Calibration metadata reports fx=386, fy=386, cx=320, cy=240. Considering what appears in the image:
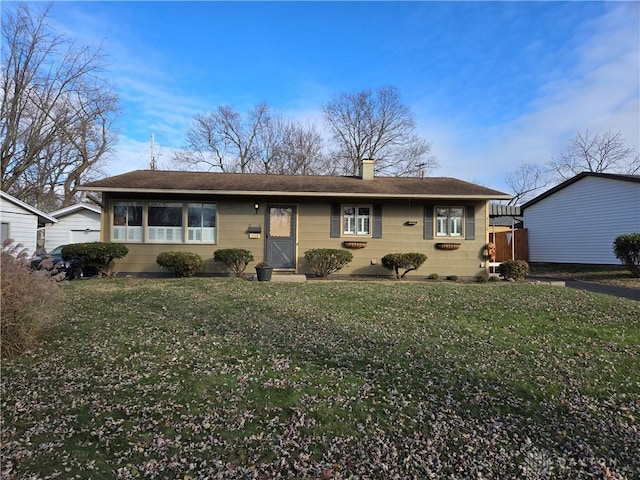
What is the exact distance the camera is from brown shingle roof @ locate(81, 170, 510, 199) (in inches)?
442

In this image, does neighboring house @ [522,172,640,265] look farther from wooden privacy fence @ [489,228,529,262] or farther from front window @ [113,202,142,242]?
front window @ [113,202,142,242]

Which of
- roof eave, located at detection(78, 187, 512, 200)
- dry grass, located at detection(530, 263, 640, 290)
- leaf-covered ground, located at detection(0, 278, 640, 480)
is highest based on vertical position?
roof eave, located at detection(78, 187, 512, 200)

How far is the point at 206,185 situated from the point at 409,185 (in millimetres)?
6460

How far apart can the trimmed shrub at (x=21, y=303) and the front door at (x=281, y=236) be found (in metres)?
7.32

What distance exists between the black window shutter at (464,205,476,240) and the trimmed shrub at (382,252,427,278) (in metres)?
1.74

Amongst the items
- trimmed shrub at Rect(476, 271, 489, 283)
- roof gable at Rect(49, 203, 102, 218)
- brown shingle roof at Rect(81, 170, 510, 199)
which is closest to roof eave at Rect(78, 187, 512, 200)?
brown shingle roof at Rect(81, 170, 510, 199)

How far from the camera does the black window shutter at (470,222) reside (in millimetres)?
12039

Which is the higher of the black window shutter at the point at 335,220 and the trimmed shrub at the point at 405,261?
the black window shutter at the point at 335,220

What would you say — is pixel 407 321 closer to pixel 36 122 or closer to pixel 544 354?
pixel 544 354

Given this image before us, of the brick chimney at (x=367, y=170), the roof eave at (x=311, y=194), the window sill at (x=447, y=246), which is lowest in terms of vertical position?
the window sill at (x=447, y=246)

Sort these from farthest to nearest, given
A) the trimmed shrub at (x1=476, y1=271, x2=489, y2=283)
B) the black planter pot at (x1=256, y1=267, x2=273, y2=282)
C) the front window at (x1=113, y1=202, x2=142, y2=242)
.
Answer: the front window at (x1=113, y1=202, x2=142, y2=242) → the trimmed shrub at (x1=476, y1=271, x2=489, y2=283) → the black planter pot at (x1=256, y1=267, x2=273, y2=282)

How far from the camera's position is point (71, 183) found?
2847cm

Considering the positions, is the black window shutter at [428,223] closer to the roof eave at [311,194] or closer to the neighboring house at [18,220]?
the roof eave at [311,194]

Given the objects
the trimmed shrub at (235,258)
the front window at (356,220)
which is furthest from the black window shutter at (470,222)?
the trimmed shrub at (235,258)
